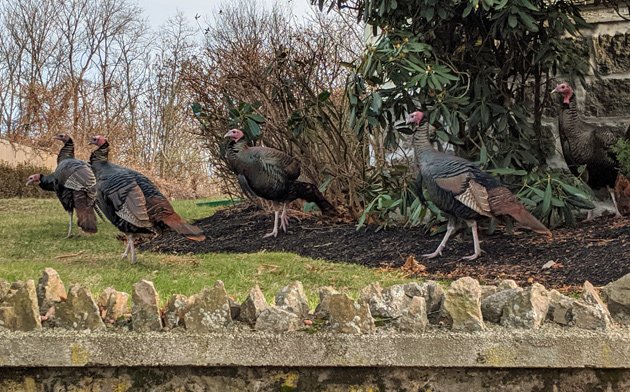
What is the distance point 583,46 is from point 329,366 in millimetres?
5560

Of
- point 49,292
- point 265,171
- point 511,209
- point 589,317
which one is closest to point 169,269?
point 265,171

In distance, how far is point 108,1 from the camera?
24.2m

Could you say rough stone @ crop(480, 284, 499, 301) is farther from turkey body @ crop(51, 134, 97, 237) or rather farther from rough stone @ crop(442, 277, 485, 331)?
turkey body @ crop(51, 134, 97, 237)

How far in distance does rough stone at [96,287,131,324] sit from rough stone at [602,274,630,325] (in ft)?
5.69

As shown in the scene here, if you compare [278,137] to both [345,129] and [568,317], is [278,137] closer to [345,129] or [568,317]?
[345,129]

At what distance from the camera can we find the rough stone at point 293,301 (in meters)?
2.51

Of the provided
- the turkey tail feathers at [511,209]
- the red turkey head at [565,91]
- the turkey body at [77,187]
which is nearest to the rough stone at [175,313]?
the turkey tail feathers at [511,209]

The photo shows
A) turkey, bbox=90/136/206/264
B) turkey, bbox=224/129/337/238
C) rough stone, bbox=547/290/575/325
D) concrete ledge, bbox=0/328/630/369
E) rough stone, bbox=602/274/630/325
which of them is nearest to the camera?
concrete ledge, bbox=0/328/630/369

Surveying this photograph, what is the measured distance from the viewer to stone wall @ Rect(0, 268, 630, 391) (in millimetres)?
2305

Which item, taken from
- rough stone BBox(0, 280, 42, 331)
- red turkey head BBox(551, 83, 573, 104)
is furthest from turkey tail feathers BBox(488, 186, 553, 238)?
rough stone BBox(0, 280, 42, 331)

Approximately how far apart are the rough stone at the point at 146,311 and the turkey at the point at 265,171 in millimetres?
4736

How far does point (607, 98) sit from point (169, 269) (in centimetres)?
441

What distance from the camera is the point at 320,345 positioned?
2342 mm

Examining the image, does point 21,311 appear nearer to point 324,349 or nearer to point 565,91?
point 324,349
